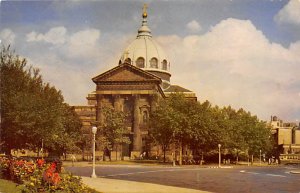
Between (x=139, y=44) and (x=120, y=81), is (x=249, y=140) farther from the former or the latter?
(x=139, y=44)

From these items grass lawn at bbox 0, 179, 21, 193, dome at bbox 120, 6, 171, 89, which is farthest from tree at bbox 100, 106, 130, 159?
grass lawn at bbox 0, 179, 21, 193

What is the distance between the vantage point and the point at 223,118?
248 ft

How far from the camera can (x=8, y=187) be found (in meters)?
22.6

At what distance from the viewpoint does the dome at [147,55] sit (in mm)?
111081

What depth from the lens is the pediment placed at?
93.2 meters

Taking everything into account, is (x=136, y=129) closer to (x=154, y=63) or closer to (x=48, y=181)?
(x=154, y=63)

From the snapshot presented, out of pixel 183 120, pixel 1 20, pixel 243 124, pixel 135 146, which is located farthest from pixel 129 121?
pixel 1 20

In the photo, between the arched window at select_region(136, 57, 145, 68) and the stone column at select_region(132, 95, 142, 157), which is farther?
the arched window at select_region(136, 57, 145, 68)

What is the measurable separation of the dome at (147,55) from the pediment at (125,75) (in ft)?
49.6

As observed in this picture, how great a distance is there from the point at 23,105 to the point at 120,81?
196 ft

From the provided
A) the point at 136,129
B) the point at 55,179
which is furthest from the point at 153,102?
the point at 55,179

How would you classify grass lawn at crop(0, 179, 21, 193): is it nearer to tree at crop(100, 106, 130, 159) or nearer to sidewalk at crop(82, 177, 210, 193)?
sidewalk at crop(82, 177, 210, 193)

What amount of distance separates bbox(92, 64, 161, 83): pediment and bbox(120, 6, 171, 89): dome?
1513cm

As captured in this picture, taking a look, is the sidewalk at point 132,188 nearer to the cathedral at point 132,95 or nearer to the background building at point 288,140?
the cathedral at point 132,95
